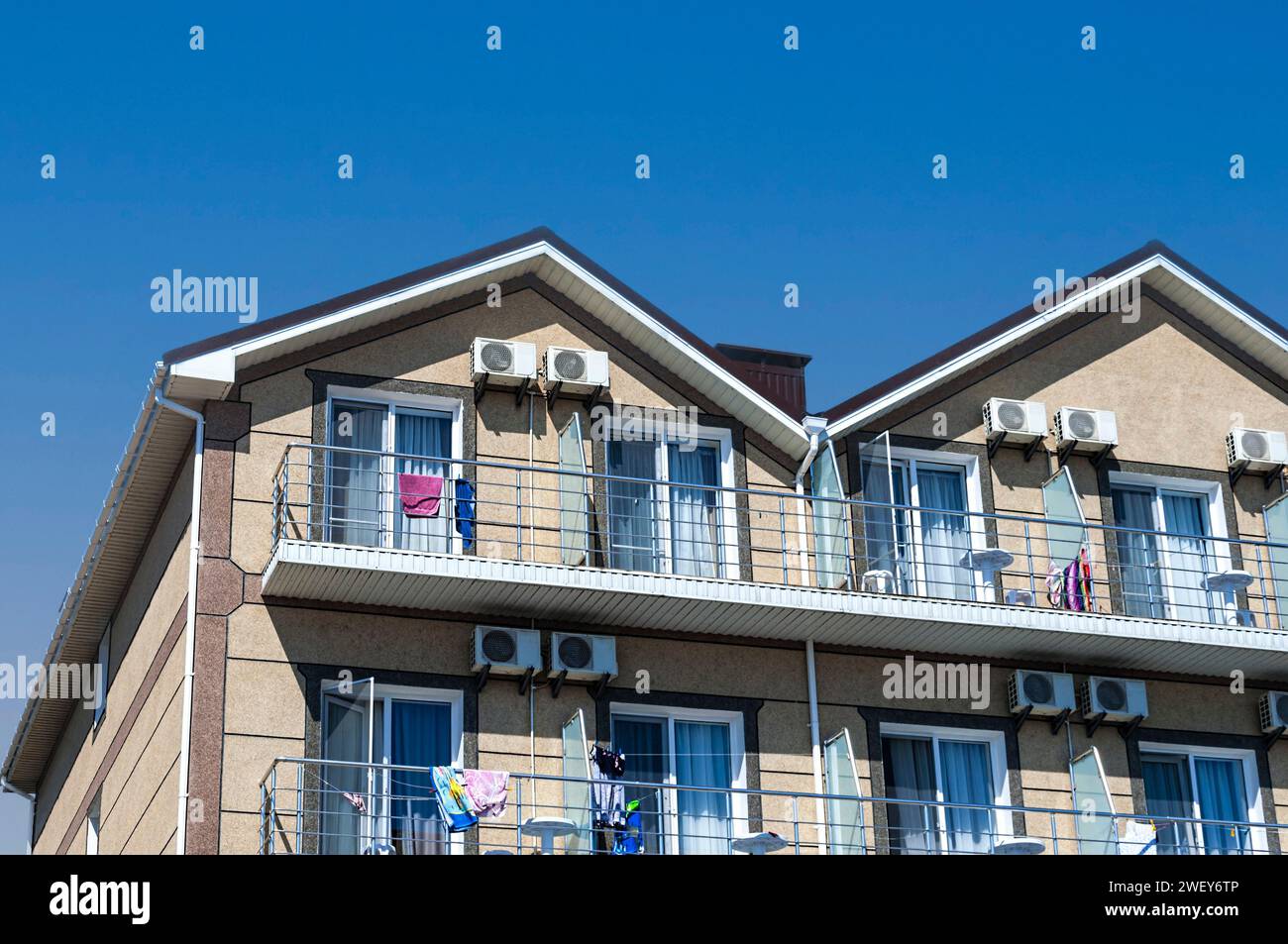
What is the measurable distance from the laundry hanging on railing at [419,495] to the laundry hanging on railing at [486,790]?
2.81 metres

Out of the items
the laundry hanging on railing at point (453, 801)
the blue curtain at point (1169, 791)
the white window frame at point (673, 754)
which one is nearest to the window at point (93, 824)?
the laundry hanging on railing at point (453, 801)

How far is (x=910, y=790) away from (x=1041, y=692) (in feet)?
5.63

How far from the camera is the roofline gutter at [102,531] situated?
19438 millimetres

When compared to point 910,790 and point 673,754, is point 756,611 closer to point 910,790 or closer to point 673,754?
point 673,754

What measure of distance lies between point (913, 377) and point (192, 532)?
794cm

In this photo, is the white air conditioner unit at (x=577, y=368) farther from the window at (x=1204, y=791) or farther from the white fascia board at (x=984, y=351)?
the window at (x=1204, y=791)

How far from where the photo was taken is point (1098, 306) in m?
22.8

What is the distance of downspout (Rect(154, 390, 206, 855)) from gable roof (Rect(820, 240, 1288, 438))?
6.67 meters

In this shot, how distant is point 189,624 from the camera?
18109mm

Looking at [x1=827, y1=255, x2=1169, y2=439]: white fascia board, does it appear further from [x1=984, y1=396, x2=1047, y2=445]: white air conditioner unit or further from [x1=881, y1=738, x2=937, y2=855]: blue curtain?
[x1=881, y1=738, x2=937, y2=855]: blue curtain

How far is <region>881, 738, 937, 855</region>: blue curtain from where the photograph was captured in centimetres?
1956

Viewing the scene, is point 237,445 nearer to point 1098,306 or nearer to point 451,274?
point 451,274

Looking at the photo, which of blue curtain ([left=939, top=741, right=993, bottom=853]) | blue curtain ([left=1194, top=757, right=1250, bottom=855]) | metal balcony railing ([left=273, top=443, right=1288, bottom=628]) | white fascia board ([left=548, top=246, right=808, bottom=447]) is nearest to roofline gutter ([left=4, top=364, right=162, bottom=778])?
metal balcony railing ([left=273, top=443, right=1288, bottom=628])
